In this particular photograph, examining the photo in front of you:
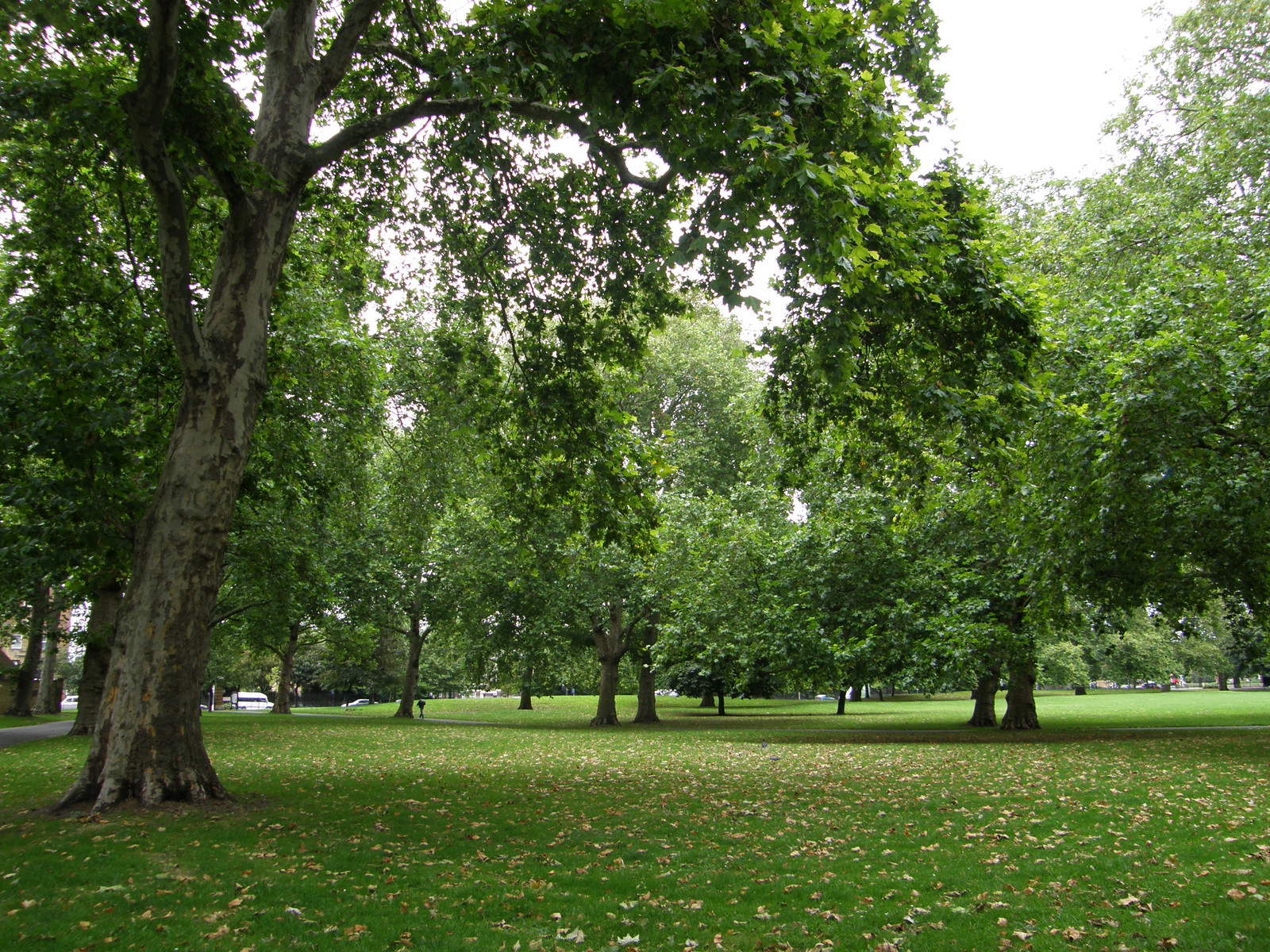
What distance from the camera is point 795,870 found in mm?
6641

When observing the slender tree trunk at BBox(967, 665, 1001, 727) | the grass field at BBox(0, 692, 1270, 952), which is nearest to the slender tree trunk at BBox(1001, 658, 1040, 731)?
the slender tree trunk at BBox(967, 665, 1001, 727)

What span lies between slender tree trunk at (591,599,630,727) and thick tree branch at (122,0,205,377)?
72.6ft

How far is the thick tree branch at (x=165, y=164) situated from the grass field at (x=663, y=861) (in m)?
5.10

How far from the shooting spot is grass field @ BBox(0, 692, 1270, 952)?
5.07 m

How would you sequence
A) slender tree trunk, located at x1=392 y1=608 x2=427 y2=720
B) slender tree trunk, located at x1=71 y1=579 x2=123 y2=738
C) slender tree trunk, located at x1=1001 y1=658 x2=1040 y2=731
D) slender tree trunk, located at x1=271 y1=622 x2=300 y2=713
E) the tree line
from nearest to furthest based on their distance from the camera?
the tree line → slender tree trunk, located at x1=71 y1=579 x2=123 y2=738 → slender tree trunk, located at x1=1001 y1=658 x2=1040 y2=731 → slender tree trunk, located at x1=392 y1=608 x2=427 y2=720 → slender tree trunk, located at x1=271 y1=622 x2=300 y2=713

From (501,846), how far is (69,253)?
9897 mm

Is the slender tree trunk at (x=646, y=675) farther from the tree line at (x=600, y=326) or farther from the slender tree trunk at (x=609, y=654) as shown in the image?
the tree line at (x=600, y=326)

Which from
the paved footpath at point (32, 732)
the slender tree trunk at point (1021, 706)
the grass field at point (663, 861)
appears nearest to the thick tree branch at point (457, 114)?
the grass field at point (663, 861)

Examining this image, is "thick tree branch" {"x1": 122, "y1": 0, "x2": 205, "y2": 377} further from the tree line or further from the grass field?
the grass field

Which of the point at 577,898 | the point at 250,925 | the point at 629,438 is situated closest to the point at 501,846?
the point at 577,898

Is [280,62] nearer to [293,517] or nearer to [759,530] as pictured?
[293,517]

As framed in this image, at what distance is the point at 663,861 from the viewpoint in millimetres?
6945

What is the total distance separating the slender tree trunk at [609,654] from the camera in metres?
29.9

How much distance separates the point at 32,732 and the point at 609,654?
18222 mm
